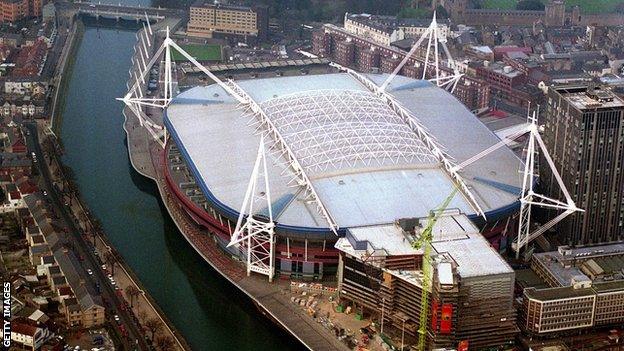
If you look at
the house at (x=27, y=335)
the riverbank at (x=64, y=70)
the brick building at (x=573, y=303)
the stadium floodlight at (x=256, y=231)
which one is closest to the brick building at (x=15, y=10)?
the riverbank at (x=64, y=70)

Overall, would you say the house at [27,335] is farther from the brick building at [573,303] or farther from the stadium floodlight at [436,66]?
the stadium floodlight at [436,66]

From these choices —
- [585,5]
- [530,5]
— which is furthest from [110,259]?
[585,5]

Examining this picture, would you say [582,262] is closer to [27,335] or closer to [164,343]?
[164,343]

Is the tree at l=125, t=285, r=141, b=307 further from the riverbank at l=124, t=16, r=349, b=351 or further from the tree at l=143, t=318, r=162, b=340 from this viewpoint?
the riverbank at l=124, t=16, r=349, b=351

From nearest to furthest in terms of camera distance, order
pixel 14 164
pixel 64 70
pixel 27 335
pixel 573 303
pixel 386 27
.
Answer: pixel 27 335 < pixel 573 303 < pixel 14 164 < pixel 64 70 < pixel 386 27

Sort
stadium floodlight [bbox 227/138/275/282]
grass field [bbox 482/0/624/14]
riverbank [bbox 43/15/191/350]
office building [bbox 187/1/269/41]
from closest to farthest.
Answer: riverbank [bbox 43/15/191/350], stadium floodlight [bbox 227/138/275/282], office building [bbox 187/1/269/41], grass field [bbox 482/0/624/14]

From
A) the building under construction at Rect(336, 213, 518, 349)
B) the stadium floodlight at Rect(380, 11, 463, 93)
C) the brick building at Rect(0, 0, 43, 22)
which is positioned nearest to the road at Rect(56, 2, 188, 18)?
the brick building at Rect(0, 0, 43, 22)
